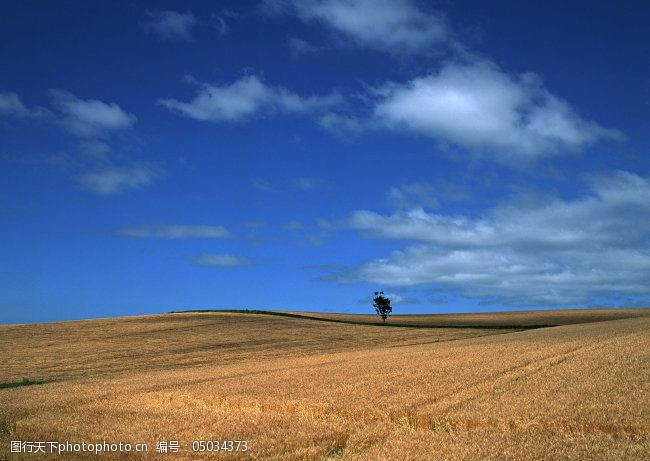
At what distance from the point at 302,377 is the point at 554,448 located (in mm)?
12528

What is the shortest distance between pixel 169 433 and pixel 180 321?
50556 millimetres

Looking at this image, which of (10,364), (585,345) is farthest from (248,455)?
(10,364)

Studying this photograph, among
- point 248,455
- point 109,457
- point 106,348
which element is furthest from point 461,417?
point 106,348

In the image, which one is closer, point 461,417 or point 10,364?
point 461,417

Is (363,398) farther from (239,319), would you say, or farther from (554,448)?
(239,319)

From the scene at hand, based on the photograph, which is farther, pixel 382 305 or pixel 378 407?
pixel 382 305

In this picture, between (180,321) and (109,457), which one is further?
(180,321)

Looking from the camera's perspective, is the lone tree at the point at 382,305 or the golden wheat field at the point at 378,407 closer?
the golden wheat field at the point at 378,407

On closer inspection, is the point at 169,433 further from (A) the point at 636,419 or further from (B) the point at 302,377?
(A) the point at 636,419

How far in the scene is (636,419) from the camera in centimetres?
1162

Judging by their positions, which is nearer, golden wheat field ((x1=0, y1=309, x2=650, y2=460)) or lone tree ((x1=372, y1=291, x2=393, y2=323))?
golden wheat field ((x1=0, y1=309, x2=650, y2=460))

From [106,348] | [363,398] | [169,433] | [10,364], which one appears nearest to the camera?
[169,433]

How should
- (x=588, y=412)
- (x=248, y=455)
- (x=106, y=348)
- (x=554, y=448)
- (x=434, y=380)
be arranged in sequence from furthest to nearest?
(x=106, y=348) < (x=434, y=380) < (x=588, y=412) < (x=248, y=455) < (x=554, y=448)

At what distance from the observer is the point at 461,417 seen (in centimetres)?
1299
